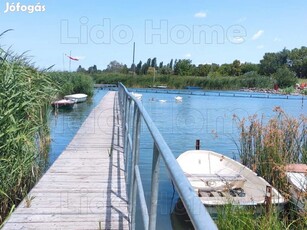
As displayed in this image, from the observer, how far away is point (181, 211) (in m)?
5.83

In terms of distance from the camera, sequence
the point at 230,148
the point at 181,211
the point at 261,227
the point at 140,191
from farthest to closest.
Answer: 1. the point at 230,148
2. the point at 181,211
3. the point at 261,227
4. the point at 140,191

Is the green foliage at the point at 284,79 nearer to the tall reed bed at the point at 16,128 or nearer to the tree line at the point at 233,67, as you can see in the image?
the tree line at the point at 233,67

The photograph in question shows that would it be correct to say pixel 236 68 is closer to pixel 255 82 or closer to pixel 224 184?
pixel 255 82

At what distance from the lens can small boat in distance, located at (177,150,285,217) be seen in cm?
490

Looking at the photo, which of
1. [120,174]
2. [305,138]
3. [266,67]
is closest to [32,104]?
[120,174]

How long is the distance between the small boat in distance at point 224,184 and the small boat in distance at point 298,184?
222 mm

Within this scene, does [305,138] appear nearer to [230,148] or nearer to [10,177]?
[230,148]

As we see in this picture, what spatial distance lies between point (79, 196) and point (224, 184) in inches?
107

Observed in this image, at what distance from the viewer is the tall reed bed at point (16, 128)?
3906 millimetres

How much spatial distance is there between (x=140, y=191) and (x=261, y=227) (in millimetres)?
2078

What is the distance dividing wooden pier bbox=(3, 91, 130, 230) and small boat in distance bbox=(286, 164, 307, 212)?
7.36 ft

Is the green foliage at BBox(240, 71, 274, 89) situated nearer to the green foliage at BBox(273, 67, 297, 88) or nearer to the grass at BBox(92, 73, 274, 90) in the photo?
the grass at BBox(92, 73, 274, 90)

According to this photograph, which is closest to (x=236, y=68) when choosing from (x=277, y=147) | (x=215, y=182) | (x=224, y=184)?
(x=277, y=147)

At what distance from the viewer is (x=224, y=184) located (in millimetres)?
5773
